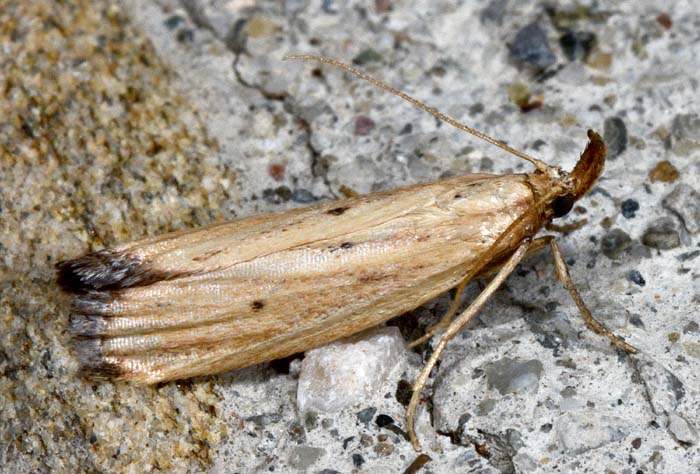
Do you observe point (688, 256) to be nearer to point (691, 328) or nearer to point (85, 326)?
point (691, 328)

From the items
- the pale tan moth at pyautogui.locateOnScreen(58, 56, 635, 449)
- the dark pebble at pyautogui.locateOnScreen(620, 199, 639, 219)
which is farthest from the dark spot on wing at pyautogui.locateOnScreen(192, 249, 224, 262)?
the dark pebble at pyautogui.locateOnScreen(620, 199, 639, 219)

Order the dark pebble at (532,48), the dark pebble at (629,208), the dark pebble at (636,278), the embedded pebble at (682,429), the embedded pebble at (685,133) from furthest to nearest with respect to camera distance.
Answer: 1. the dark pebble at (532,48)
2. the embedded pebble at (685,133)
3. the dark pebble at (629,208)
4. the dark pebble at (636,278)
5. the embedded pebble at (682,429)

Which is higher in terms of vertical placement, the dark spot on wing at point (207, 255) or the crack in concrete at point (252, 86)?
the crack in concrete at point (252, 86)

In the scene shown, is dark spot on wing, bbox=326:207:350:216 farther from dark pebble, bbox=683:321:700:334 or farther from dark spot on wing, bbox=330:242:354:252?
dark pebble, bbox=683:321:700:334

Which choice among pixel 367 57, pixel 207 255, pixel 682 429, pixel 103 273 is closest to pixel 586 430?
pixel 682 429

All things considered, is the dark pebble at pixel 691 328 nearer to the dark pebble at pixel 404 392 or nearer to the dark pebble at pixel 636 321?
the dark pebble at pixel 636 321

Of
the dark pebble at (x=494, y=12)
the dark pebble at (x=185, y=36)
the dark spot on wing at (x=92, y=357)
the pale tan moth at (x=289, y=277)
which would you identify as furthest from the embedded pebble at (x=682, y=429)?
the dark pebble at (x=185, y=36)
